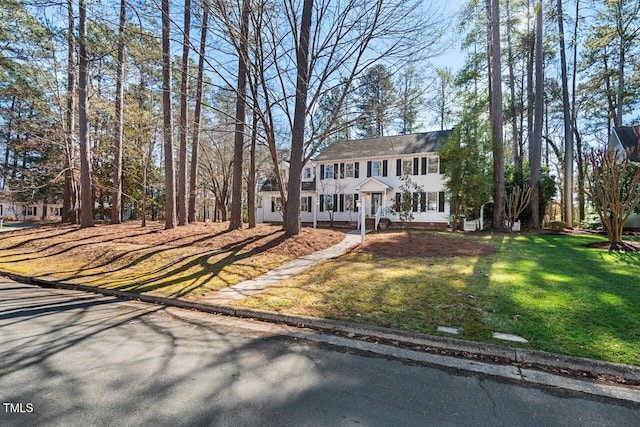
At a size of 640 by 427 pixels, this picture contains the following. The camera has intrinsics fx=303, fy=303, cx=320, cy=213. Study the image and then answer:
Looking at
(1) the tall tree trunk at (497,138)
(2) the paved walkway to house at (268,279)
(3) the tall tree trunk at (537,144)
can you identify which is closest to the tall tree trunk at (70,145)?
(2) the paved walkway to house at (268,279)

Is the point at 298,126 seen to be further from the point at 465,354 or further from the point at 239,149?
the point at 465,354

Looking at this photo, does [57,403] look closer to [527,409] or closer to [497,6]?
[527,409]

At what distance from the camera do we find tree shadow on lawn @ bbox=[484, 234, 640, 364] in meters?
3.41

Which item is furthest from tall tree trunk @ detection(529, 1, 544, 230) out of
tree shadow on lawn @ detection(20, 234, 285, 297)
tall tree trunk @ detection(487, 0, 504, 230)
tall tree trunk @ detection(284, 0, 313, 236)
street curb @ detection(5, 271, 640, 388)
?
street curb @ detection(5, 271, 640, 388)

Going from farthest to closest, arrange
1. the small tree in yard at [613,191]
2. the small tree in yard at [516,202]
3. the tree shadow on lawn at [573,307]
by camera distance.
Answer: the small tree in yard at [516,202] → the small tree in yard at [613,191] → the tree shadow on lawn at [573,307]

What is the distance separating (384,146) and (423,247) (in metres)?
14.1

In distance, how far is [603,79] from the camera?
23078 millimetres

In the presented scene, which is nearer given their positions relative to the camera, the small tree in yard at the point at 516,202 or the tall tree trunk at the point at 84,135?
the tall tree trunk at the point at 84,135

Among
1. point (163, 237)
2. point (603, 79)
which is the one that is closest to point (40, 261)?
point (163, 237)

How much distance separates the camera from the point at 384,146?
75.4ft

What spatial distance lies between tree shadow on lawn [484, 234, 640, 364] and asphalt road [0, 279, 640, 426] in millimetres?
1029

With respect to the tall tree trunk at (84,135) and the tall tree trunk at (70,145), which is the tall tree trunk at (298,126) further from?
the tall tree trunk at (70,145)

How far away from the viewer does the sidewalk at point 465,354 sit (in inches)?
112

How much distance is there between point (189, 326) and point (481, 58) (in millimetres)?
24406
